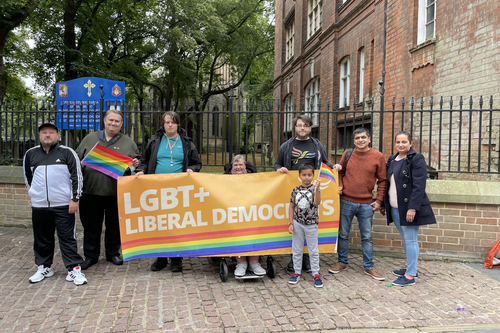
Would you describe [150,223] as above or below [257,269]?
above

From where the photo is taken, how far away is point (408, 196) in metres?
4.32

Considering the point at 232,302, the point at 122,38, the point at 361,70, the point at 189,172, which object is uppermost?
the point at 122,38

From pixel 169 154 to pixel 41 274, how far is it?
203cm

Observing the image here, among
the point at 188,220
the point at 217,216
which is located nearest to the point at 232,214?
the point at 217,216

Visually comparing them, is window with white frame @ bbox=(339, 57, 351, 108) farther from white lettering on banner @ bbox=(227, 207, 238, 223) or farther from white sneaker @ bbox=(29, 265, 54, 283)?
white sneaker @ bbox=(29, 265, 54, 283)

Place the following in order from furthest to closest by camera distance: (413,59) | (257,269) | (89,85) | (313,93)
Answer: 1. (313,93)
2. (89,85)
3. (413,59)
4. (257,269)

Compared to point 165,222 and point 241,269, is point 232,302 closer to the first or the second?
point 241,269

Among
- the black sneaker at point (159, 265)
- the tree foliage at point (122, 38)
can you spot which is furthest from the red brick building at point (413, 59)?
the tree foliage at point (122, 38)

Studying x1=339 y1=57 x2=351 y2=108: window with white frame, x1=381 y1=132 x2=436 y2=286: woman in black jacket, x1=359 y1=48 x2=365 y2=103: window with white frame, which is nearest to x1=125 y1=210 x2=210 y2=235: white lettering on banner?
x1=381 y1=132 x2=436 y2=286: woman in black jacket

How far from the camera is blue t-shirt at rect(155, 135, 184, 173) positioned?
185 inches

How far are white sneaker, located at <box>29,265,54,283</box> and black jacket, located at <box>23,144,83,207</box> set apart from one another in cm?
78

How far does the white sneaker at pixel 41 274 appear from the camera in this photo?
14.1 feet

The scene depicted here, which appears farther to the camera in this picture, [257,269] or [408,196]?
[257,269]

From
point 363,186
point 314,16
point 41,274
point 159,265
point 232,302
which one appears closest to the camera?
point 232,302
